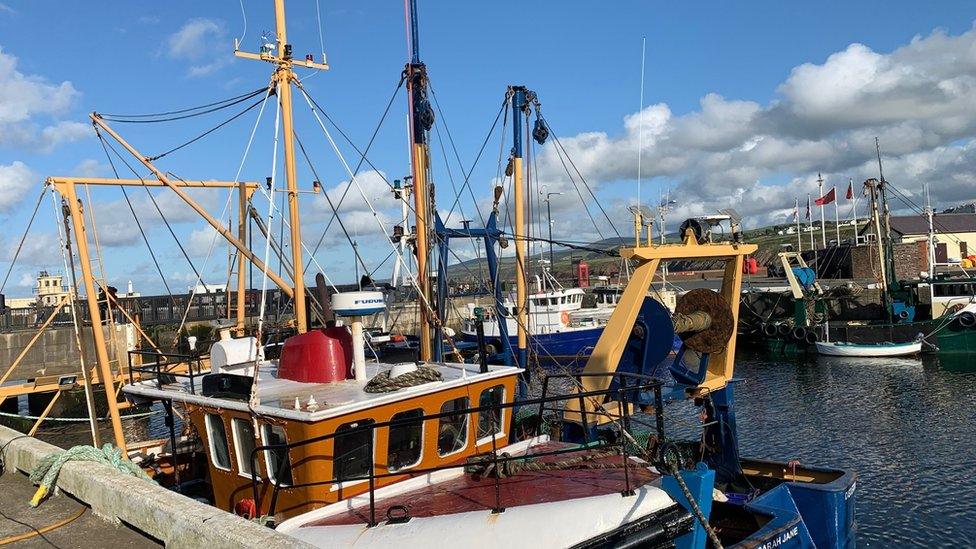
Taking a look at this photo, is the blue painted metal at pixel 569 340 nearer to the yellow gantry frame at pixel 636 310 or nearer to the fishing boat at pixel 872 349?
the fishing boat at pixel 872 349

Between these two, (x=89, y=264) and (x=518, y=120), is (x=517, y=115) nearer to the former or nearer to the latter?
(x=518, y=120)

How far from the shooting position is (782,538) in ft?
30.8

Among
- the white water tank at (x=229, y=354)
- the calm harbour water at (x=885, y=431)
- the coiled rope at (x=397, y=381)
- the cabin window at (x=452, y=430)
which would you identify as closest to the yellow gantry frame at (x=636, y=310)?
the cabin window at (x=452, y=430)

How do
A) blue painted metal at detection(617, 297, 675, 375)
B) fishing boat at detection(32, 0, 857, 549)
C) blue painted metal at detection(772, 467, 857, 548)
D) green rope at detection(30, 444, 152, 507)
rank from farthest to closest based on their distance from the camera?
blue painted metal at detection(617, 297, 675, 375) < blue painted metal at detection(772, 467, 857, 548) < green rope at detection(30, 444, 152, 507) < fishing boat at detection(32, 0, 857, 549)

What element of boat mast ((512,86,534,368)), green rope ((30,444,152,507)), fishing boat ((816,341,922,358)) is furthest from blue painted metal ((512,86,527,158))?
fishing boat ((816,341,922,358))

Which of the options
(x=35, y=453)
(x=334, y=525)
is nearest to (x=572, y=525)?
(x=334, y=525)

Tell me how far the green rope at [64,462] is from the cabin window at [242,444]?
1.12m

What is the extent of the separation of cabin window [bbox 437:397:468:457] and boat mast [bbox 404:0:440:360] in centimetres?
505

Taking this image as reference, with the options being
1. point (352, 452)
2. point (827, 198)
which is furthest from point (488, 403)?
point (827, 198)

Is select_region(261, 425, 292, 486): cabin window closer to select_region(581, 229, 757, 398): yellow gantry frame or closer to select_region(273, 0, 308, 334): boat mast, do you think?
select_region(273, 0, 308, 334): boat mast

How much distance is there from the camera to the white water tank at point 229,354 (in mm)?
10148

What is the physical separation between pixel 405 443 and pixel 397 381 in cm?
75

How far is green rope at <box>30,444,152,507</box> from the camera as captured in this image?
8.38 metres

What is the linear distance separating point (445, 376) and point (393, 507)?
8.11ft
